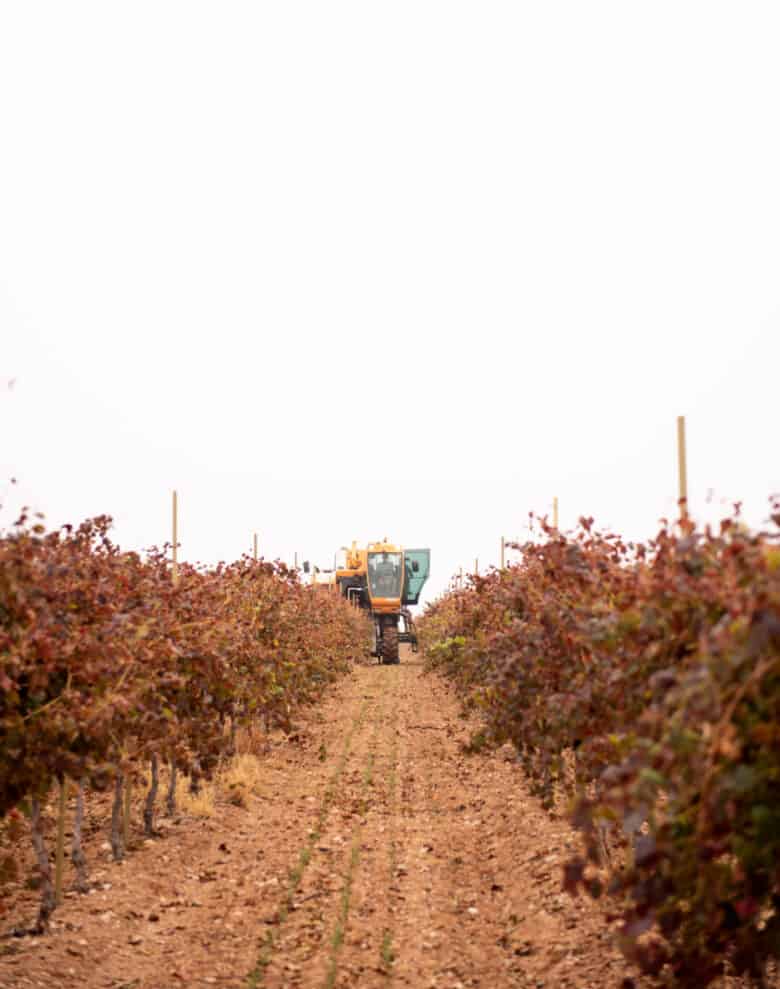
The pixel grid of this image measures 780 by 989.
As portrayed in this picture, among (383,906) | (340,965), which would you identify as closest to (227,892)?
(383,906)

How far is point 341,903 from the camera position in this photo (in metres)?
9.80

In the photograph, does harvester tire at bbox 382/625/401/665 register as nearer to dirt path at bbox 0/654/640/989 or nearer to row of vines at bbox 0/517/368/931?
dirt path at bbox 0/654/640/989

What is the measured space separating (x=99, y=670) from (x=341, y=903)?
4.27 meters

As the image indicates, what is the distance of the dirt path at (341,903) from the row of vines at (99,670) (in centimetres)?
61

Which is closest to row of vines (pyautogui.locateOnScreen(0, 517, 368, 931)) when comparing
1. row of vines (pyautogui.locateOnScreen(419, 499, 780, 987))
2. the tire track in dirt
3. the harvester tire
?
the tire track in dirt

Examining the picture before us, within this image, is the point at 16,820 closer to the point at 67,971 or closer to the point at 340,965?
the point at 67,971

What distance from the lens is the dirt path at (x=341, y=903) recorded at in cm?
813

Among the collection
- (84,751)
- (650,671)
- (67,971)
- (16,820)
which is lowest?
(67,971)

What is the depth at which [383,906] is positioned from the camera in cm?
980

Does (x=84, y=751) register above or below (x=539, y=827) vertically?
above

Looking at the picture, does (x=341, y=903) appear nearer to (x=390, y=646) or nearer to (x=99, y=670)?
(x=99, y=670)

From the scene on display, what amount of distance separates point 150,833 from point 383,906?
3287 millimetres

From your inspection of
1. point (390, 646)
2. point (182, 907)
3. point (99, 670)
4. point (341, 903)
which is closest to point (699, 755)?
point (99, 670)

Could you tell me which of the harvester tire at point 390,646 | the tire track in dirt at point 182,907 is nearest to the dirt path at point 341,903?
the tire track in dirt at point 182,907
